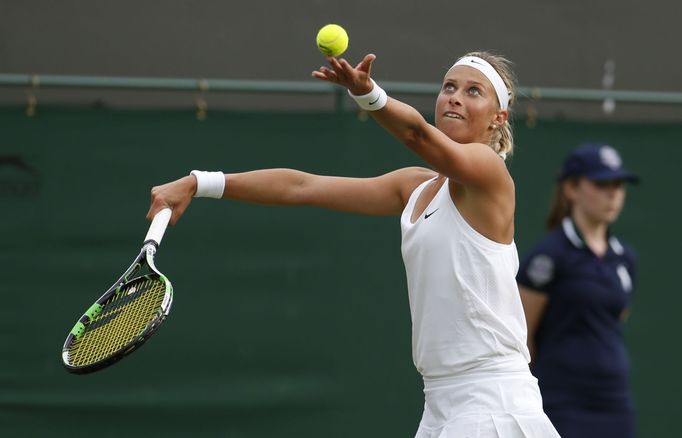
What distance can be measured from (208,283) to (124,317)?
1.99 m

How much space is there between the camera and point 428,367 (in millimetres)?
3836

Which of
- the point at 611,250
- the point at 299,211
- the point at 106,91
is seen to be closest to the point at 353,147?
the point at 299,211

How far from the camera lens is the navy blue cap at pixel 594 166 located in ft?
15.4

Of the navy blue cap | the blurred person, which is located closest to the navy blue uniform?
the blurred person

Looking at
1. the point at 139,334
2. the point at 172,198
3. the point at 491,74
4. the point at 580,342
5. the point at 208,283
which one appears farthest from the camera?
the point at 208,283

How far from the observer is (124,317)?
12.8 ft

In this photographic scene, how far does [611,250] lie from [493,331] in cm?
116

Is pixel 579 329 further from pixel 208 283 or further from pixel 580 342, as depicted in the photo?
pixel 208 283

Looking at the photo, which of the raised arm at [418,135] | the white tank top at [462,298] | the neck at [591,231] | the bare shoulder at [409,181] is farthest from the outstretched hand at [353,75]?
the neck at [591,231]

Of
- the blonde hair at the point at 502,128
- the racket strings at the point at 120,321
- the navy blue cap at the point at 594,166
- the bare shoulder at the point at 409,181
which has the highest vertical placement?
the blonde hair at the point at 502,128

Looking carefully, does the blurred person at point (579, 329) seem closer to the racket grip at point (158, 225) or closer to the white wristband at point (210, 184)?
the white wristband at point (210, 184)

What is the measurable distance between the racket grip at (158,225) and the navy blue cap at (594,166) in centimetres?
172

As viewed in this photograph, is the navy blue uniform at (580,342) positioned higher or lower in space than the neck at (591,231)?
lower

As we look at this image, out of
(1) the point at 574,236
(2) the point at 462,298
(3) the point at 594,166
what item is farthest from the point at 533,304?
(2) the point at 462,298
